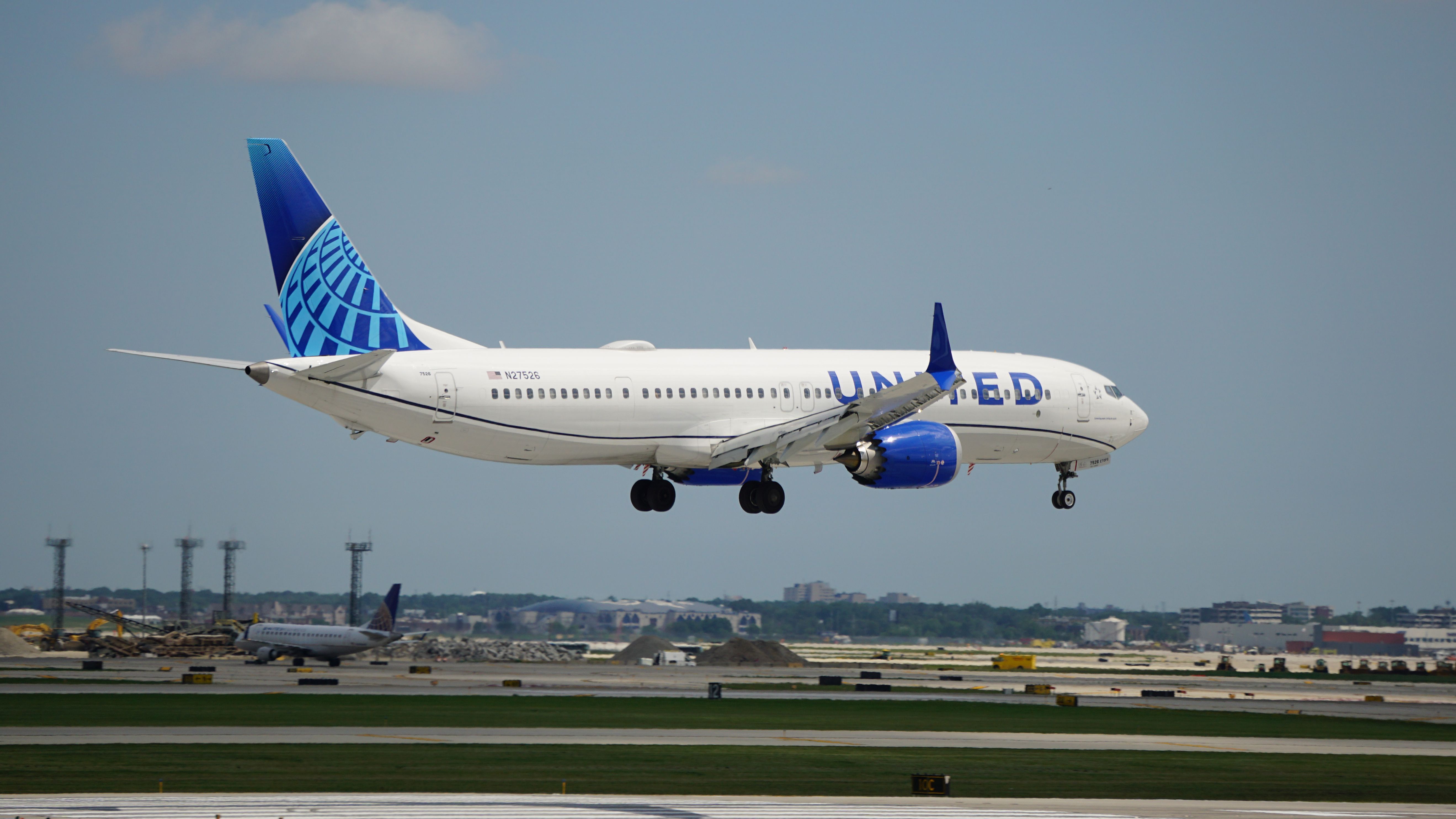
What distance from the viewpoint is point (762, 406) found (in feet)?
167

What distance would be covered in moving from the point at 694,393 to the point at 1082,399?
52.0 ft

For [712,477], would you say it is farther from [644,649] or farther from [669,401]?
[644,649]

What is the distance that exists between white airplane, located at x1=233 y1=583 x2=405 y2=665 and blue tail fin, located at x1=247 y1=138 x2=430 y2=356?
135 ft

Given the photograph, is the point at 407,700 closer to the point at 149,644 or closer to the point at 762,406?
the point at 762,406

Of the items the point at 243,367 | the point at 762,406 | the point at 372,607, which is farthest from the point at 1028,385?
the point at 372,607

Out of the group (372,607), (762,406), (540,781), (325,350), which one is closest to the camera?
(540,781)

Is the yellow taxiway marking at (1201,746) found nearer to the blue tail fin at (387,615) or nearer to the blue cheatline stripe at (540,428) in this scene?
the blue cheatline stripe at (540,428)

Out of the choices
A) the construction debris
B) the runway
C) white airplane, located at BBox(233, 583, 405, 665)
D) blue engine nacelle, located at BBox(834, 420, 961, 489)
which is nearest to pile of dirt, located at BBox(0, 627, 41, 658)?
white airplane, located at BBox(233, 583, 405, 665)

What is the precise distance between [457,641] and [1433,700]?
61745 mm

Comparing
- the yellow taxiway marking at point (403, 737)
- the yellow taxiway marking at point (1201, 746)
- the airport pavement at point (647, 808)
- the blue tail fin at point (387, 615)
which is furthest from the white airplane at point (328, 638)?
the airport pavement at point (647, 808)

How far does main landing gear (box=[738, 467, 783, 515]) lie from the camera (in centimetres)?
5194

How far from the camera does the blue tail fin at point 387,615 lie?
8788cm

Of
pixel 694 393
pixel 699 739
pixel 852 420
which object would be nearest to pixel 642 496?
pixel 694 393

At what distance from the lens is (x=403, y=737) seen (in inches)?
1212
